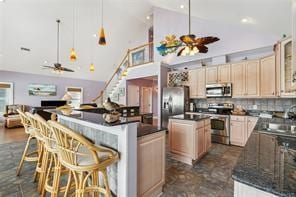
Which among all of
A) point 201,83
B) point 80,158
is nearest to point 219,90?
point 201,83

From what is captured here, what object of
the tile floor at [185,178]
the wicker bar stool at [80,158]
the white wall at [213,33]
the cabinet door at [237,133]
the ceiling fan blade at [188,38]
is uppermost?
the white wall at [213,33]

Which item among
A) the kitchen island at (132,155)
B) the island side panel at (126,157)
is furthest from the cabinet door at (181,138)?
the island side panel at (126,157)

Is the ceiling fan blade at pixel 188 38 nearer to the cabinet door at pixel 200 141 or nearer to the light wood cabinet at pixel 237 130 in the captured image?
the cabinet door at pixel 200 141

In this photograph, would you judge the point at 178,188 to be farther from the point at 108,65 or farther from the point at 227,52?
the point at 108,65

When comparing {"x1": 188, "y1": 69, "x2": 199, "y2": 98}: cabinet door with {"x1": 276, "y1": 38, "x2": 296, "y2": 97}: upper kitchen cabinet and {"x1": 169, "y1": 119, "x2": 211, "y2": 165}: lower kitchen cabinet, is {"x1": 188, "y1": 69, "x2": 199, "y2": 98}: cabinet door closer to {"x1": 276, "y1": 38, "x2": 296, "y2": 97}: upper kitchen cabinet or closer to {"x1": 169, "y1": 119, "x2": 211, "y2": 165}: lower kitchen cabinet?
{"x1": 169, "y1": 119, "x2": 211, "y2": 165}: lower kitchen cabinet

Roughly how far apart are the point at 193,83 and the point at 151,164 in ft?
13.0

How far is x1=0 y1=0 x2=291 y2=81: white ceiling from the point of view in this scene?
2.95m

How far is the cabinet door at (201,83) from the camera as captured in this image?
16.2 feet

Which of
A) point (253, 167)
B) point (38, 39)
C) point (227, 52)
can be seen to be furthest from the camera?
point (38, 39)

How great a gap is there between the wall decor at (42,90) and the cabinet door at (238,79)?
926 centimetres

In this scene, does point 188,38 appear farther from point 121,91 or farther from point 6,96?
point 6,96

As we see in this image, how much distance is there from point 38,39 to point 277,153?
8.32m

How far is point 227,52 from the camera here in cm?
454

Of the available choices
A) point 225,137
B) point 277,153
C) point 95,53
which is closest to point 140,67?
point 95,53
